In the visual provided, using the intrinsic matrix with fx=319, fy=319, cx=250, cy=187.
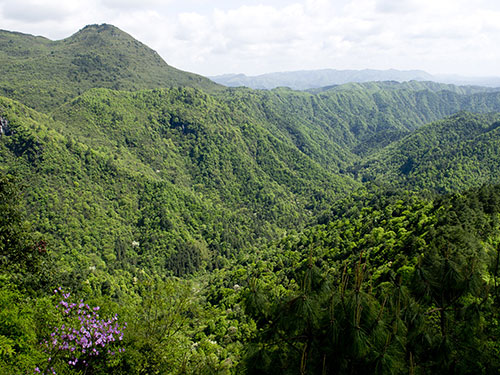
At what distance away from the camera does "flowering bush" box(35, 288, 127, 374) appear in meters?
16.2

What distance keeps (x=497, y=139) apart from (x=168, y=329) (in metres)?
226

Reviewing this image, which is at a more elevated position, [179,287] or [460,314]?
[460,314]

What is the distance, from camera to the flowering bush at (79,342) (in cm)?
1620

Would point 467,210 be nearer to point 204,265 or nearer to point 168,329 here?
point 168,329

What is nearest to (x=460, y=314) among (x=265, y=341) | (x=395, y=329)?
(x=395, y=329)

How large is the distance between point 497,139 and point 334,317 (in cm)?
23064

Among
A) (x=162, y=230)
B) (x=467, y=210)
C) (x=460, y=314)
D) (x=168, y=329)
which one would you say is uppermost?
(x=460, y=314)

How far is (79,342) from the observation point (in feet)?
56.6

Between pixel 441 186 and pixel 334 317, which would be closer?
pixel 334 317

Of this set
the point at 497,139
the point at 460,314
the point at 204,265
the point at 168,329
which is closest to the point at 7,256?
the point at 168,329

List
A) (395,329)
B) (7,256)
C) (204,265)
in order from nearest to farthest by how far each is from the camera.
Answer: (395,329), (7,256), (204,265)

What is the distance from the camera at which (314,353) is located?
965 cm

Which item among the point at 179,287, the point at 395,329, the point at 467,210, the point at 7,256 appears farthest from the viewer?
the point at 467,210

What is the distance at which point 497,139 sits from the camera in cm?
18750
